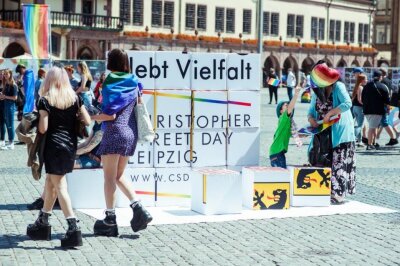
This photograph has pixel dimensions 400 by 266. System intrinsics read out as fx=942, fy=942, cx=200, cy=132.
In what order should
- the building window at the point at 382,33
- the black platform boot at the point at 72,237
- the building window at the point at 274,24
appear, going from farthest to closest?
the building window at the point at 382,33 < the building window at the point at 274,24 < the black platform boot at the point at 72,237

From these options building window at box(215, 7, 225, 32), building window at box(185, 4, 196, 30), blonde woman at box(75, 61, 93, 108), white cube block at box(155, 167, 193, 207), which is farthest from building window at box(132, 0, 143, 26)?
white cube block at box(155, 167, 193, 207)

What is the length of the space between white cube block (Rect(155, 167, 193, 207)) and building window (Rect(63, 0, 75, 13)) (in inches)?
1832

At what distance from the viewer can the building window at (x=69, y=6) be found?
57037 mm

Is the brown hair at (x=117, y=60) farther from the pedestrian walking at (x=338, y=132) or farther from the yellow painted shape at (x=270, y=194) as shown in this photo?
the pedestrian walking at (x=338, y=132)

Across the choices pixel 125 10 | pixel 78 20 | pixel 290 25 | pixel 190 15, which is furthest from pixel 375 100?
pixel 290 25

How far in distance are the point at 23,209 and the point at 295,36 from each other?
66.3 metres

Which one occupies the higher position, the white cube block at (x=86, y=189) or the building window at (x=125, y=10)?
the building window at (x=125, y=10)

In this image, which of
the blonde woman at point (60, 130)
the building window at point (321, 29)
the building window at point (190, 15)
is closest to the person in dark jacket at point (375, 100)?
the blonde woman at point (60, 130)

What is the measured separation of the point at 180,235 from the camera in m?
9.62

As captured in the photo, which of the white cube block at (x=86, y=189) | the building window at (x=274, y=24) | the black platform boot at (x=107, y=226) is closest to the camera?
the black platform boot at (x=107, y=226)

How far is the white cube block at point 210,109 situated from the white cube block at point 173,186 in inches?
24.4

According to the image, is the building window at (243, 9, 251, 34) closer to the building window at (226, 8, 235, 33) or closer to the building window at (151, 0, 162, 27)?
the building window at (226, 8, 235, 33)

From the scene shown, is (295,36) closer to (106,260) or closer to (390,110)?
(390,110)

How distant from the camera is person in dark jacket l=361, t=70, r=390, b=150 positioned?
20312 millimetres
